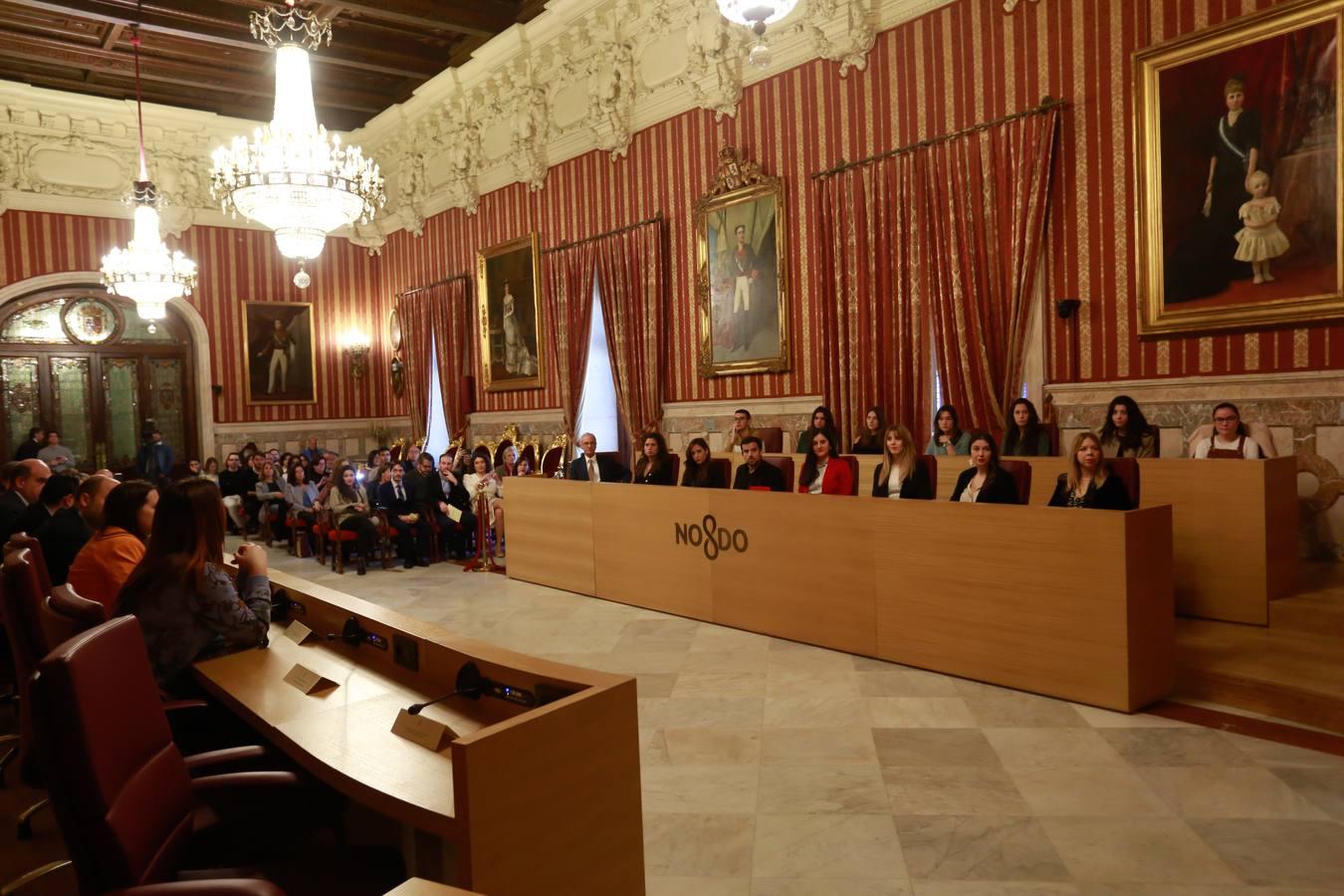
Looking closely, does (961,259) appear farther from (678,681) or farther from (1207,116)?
(678,681)

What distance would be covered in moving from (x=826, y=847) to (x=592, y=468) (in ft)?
20.0

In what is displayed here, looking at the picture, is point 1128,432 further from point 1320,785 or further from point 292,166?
point 292,166

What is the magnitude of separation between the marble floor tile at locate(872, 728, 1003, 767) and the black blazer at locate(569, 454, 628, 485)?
5.19 meters

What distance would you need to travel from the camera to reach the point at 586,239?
11.1 m

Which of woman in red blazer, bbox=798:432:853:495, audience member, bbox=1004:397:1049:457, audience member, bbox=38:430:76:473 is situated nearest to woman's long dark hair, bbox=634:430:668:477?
woman in red blazer, bbox=798:432:853:495

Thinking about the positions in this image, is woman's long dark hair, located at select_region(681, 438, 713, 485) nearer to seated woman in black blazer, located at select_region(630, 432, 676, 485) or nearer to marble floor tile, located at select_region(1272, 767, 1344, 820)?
seated woman in black blazer, located at select_region(630, 432, 676, 485)

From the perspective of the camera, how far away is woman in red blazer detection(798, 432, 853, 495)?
631 centimetres

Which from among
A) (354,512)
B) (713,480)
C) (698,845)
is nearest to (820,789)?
(698,845)

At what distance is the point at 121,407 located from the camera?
1405 centimetres

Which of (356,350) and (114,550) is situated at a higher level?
(356,350)

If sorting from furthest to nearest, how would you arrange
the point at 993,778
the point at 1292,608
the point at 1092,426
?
the point at 1092,426 → the point at 1292,608 → the point at 993,778

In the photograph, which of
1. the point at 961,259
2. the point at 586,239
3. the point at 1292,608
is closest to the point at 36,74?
the point at 586,239

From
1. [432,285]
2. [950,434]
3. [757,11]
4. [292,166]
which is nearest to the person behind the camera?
[757,11]

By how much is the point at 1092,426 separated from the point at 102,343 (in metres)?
14.6
